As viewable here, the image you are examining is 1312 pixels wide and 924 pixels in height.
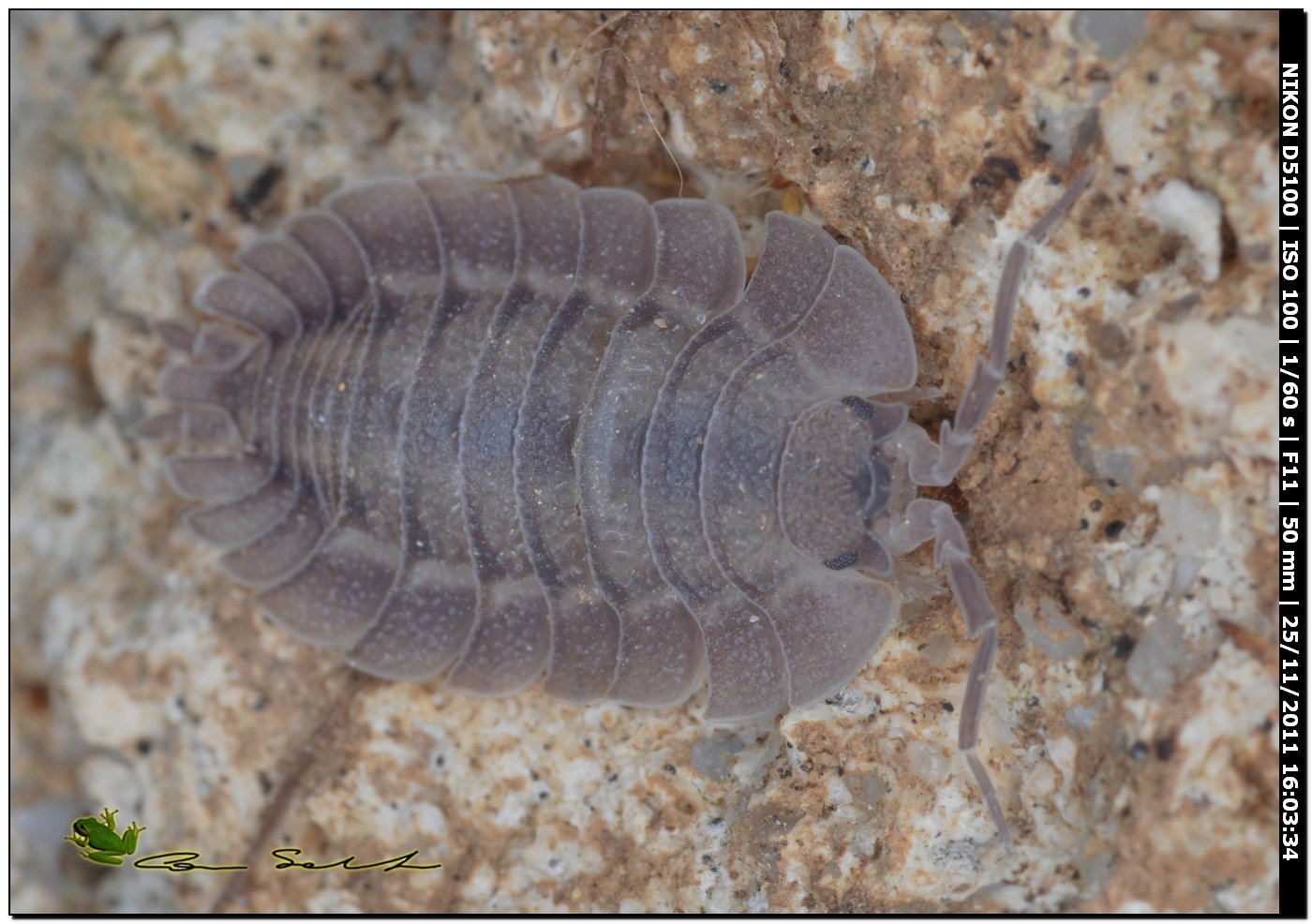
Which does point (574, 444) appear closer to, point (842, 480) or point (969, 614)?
point (842, 480)

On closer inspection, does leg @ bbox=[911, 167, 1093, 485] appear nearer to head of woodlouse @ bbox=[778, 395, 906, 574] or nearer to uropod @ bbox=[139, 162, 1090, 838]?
uropod @ bbox=[139, 162, 1090, 838]

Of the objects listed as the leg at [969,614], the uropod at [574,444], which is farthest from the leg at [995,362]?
the leg at [969,614]

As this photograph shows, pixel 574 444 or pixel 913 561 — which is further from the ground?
pixel 574 444

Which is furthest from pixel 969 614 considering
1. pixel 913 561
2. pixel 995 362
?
pixel 995 362

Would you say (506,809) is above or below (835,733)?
below

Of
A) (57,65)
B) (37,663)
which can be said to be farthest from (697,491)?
(57,65)

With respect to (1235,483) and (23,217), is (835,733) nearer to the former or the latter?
(1235,483)

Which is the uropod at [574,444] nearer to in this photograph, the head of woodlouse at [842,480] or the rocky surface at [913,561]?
the head of woodlouse at [842,480]
